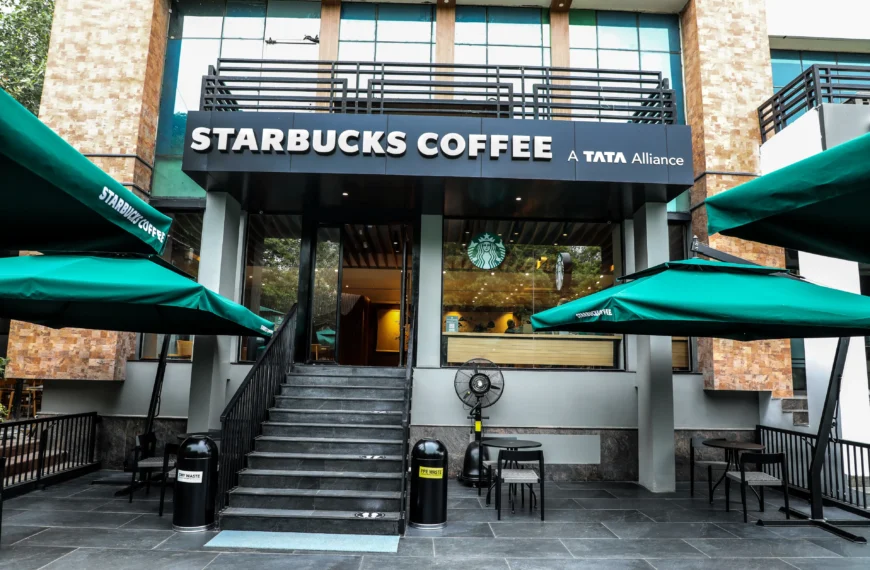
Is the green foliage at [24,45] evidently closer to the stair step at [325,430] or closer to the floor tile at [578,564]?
the stair step at [325,430]

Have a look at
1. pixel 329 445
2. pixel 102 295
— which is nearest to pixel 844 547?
pixel 329 445

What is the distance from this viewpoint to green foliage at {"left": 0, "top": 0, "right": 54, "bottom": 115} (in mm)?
15188

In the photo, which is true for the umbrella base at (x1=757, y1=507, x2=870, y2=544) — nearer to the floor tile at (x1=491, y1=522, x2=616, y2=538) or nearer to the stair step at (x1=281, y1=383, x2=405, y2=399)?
the floor tile at (x1=491, y1=522, x2=616, y2=538)

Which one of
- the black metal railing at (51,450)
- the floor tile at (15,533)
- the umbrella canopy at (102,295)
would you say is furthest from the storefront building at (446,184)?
the floor tile at (15,533)

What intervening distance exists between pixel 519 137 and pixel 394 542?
239 inches

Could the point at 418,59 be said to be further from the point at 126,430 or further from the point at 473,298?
the point at 126,430

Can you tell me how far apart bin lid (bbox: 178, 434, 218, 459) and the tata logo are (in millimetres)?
6724

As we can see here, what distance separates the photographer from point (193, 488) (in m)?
6.31

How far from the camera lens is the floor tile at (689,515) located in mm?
7180

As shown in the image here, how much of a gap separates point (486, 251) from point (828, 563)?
6.97 m

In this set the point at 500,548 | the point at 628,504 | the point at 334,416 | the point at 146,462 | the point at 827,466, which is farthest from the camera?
the point at 334,416

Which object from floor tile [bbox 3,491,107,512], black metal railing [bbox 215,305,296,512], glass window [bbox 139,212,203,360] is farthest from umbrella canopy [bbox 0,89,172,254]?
glass window [bbox 139,212,203,360]

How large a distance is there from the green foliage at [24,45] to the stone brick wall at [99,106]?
18.9 feet

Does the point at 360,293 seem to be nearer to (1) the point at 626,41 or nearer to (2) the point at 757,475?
(1) the point at 626,41
